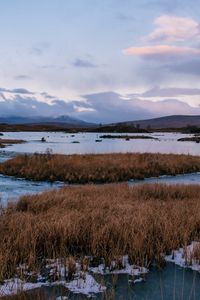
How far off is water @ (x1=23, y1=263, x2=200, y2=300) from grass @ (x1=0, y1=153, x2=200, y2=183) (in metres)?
15.3

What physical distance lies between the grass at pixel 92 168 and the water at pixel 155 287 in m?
15.3

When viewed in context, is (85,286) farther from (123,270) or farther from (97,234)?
(97,234)

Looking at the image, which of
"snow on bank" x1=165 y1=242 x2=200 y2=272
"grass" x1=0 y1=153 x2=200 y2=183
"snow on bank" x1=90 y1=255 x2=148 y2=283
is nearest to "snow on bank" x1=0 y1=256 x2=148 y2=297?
"snow on bank" x1=90 y1=255 x2=148 y2=283

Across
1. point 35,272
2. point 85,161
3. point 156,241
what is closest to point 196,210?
point 156,241

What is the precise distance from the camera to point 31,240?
8.43 metres

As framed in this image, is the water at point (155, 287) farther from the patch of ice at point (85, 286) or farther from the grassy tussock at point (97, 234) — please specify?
the grassy tussock at point (97, 234)

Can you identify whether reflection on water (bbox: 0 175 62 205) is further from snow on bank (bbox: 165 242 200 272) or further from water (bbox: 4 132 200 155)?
water (bbox: 4 132 200 155)

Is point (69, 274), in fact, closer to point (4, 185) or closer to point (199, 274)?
point (199, 274)

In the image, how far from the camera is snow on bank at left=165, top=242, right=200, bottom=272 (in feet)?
26.8

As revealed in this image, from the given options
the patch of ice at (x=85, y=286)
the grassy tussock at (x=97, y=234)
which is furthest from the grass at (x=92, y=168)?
the patch of ice at (x=85, y=286)

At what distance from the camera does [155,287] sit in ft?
23.9

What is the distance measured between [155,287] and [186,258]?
4.01 feet

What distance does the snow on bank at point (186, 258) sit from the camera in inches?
321

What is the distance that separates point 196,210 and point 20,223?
512 cm
